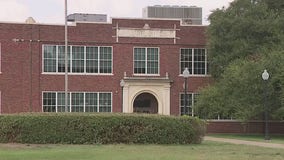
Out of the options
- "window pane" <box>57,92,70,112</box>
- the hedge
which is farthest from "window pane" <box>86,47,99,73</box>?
the hedge

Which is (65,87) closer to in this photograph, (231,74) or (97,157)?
(231,74)

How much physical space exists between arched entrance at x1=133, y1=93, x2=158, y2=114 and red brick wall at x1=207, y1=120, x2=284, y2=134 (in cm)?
522

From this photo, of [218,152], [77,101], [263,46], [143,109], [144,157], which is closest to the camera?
[144,157]

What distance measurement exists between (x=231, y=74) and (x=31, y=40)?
16588mm

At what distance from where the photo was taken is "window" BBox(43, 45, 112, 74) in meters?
52.2

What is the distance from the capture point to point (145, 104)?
56.1 meters

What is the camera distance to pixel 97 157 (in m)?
21.1

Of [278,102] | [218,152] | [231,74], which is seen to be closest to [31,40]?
[231,74]

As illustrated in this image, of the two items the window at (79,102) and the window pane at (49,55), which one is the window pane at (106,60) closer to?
the window at (79,102)

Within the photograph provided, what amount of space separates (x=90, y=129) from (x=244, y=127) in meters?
27.2

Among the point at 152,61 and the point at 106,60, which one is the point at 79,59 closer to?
the point at 106,60

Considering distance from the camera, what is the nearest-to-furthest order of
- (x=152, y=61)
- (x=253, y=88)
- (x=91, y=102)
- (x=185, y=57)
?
(x=253, y=88)
(x=91, y=102)
(x=152, y=61)
(x=185, y=57)

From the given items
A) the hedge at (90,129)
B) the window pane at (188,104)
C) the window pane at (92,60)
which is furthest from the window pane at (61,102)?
the hedge at (90,129)

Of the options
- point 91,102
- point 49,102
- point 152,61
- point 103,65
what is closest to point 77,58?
point 103,65
